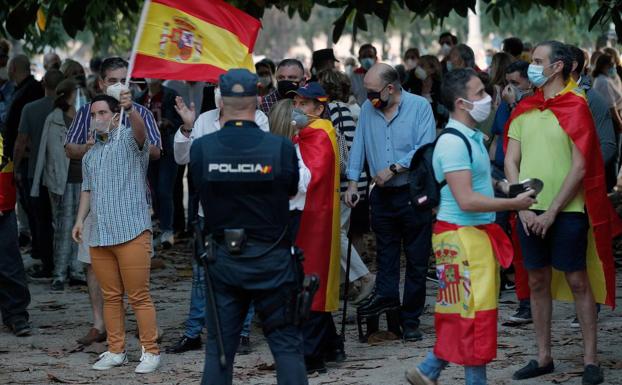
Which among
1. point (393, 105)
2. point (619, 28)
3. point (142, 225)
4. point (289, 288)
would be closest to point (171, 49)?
point (142, 225)

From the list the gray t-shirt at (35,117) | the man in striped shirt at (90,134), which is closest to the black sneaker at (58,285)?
the gray t-shirt at (35,117)

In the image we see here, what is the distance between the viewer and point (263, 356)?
9031 mm

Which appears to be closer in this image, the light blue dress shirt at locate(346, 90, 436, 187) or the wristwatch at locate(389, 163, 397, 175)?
the wristwatch at locate(389, 163, 397, 175)

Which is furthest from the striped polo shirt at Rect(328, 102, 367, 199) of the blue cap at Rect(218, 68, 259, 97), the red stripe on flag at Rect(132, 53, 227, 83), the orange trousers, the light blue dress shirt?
the blue cap at Rect(218, 68, 259, 97)

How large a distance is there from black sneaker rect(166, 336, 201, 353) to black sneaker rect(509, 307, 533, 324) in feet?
8.04

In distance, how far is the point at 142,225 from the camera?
8531 millimetres

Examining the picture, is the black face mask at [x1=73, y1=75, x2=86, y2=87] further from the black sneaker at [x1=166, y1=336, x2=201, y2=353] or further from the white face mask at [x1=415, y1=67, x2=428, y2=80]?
the black sneaker at [x1=166, y1=336, x2=201, y2=353]

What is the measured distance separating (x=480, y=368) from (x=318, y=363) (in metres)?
1.74

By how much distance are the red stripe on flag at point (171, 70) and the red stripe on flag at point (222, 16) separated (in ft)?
1.03

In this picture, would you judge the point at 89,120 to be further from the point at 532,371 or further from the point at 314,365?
the point at 532,371

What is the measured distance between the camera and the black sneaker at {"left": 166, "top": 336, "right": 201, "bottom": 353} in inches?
364

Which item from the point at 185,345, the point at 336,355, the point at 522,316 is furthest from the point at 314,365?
the point at 522,316

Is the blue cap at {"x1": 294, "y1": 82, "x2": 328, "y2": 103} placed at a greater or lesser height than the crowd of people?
greater

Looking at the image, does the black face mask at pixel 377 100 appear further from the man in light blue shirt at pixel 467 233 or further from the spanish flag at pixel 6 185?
the spanish flag at pixel 6 185
